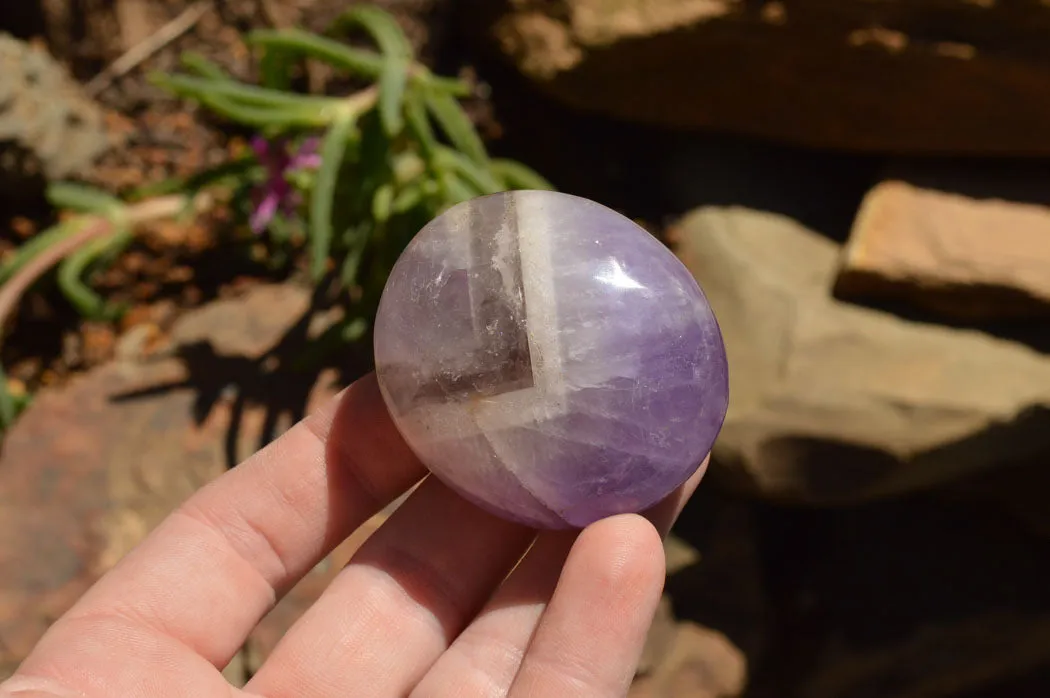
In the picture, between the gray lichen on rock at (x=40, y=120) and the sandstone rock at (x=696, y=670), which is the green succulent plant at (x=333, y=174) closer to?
the gray lichen on rock at (x=40, y=120)

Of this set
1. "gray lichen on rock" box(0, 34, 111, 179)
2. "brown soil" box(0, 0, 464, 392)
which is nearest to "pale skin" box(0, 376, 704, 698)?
"brown soil" box(0, 0, 464, 392)

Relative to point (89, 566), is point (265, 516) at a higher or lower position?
higher

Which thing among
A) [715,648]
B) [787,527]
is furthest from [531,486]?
[787,527]

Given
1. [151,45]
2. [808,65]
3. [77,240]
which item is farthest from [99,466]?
[808,65]

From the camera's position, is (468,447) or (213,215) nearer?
(468,447)

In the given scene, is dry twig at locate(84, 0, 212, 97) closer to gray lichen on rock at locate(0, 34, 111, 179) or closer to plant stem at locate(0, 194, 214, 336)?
gray lichen on rock at locate(0, 34, 111, 179)

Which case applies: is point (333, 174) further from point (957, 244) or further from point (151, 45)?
point (957, 244)

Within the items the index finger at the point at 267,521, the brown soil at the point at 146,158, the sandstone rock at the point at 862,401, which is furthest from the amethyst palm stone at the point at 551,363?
the brown soil at the point at 146,158

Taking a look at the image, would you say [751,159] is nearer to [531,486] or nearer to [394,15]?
[394,15]
